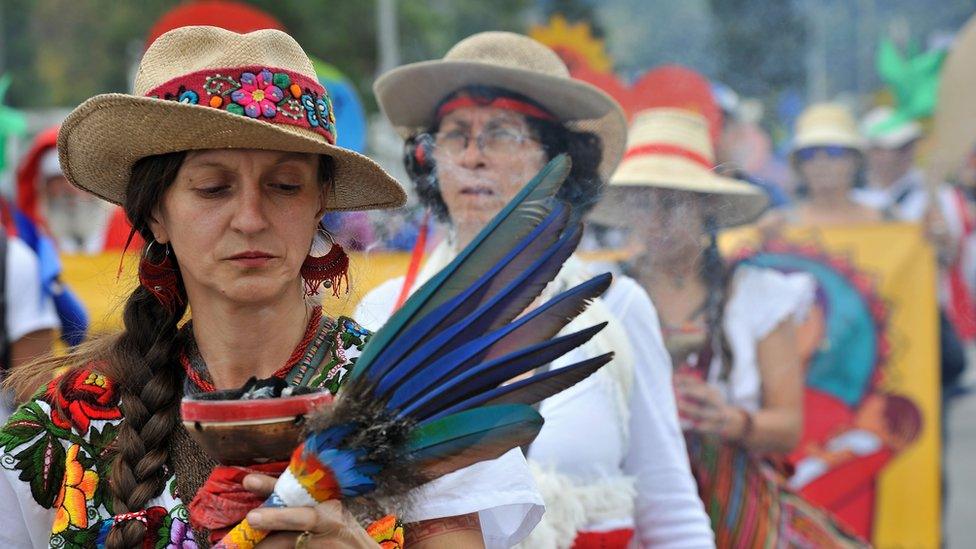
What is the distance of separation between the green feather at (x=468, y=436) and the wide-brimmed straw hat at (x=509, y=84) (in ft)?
5.38

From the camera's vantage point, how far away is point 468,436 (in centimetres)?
177

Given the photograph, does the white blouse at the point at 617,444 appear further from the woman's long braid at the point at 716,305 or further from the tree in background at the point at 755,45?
the tree in background at the point at 755,45

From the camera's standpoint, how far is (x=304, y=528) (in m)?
1.67

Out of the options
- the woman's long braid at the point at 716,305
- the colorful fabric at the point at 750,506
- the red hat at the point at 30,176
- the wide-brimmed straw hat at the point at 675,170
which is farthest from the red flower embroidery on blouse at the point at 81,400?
the red hat at the point at 30,176

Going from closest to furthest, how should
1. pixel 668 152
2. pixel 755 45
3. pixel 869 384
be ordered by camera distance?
1. pixel 668 152
2. pixel 869 384
3. pixel 755 45

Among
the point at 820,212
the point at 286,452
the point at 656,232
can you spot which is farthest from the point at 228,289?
the point at 820,212

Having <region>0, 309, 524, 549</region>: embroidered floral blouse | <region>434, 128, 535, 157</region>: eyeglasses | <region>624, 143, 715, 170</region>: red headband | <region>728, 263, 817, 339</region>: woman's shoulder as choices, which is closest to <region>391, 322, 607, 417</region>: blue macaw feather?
<region>0, 309, 524, 549</region>: embroidered floral blouse

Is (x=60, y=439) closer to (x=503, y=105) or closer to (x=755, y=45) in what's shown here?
(x=503, y=105)

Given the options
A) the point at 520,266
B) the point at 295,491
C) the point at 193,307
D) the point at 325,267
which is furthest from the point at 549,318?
the point at 193,307

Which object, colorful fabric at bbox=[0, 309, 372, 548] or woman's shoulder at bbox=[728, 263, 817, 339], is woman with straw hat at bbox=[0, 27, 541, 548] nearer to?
colorful fabric at bbox=[0, 309, 372, 548]

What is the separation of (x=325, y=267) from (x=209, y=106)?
384 millimetres

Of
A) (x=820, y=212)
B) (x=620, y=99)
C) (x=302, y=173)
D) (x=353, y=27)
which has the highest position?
(x=353, y=27)

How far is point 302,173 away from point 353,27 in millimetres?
20495

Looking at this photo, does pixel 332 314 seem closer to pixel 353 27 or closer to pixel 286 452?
pixel 286 452
